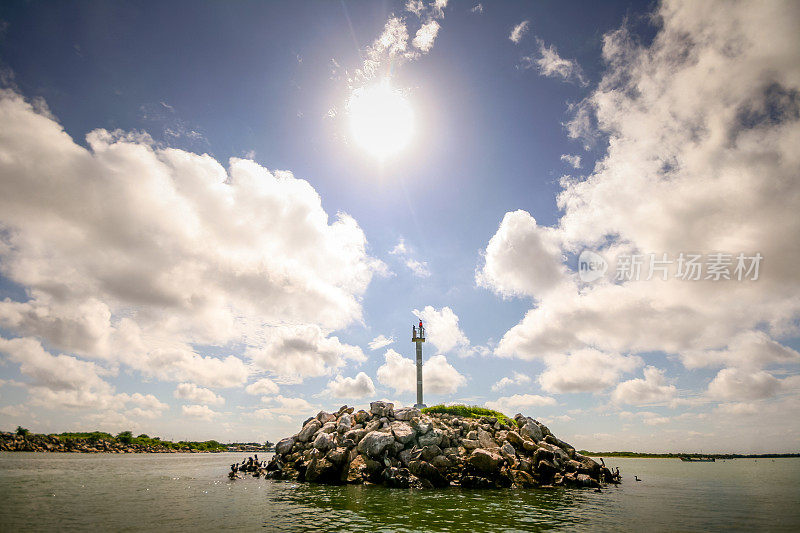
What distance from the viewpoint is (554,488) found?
37719 mm

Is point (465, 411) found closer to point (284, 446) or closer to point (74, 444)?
point (284, 446)

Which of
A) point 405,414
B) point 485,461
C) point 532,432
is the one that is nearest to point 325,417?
point 405,414

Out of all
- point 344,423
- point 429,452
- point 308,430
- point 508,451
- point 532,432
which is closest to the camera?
point 429,452

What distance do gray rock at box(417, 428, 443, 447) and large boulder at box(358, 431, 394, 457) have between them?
10.7 feet

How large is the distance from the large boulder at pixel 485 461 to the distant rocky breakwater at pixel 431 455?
89 mm

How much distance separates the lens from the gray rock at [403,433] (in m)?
41.3

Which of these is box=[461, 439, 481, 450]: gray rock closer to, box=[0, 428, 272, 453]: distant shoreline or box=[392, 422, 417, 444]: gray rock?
box=[392, 422, 417, 444]: gray rock

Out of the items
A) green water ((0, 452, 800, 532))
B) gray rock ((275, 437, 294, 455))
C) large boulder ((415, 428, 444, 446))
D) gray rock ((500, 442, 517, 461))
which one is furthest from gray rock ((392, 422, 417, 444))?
gray rock ((275, 437, 294, 455))

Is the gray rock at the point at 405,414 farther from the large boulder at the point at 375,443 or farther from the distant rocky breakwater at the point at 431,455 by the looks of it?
the large boulder at the point at 375,443

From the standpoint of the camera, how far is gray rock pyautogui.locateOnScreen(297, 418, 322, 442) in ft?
160

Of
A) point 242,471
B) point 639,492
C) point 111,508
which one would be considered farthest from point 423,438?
point 242,471

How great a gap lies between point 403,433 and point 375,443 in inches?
123

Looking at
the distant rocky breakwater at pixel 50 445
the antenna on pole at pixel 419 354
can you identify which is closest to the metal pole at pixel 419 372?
the antenna on pole at pixel 419 354

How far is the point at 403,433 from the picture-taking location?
1641 inches
